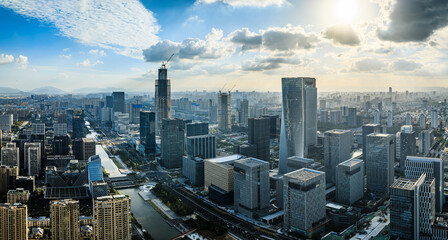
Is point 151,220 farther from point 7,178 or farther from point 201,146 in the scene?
point 7,178

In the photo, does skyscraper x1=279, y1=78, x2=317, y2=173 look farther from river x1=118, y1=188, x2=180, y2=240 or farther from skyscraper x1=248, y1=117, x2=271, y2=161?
river x1=118, y1=188, x2=180, y2=240

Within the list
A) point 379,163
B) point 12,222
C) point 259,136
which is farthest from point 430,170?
point 12,222

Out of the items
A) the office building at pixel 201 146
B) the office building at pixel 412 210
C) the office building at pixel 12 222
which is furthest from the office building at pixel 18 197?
the office building at pixel 412 210

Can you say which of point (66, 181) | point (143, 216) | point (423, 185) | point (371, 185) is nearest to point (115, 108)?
point (66, 181)

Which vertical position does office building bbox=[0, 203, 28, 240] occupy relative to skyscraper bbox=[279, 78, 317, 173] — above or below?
below

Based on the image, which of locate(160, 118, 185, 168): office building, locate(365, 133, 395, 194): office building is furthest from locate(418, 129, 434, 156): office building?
locate(160, 118, 185, 168): office building

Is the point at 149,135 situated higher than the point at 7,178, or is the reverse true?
the point at 149,135
